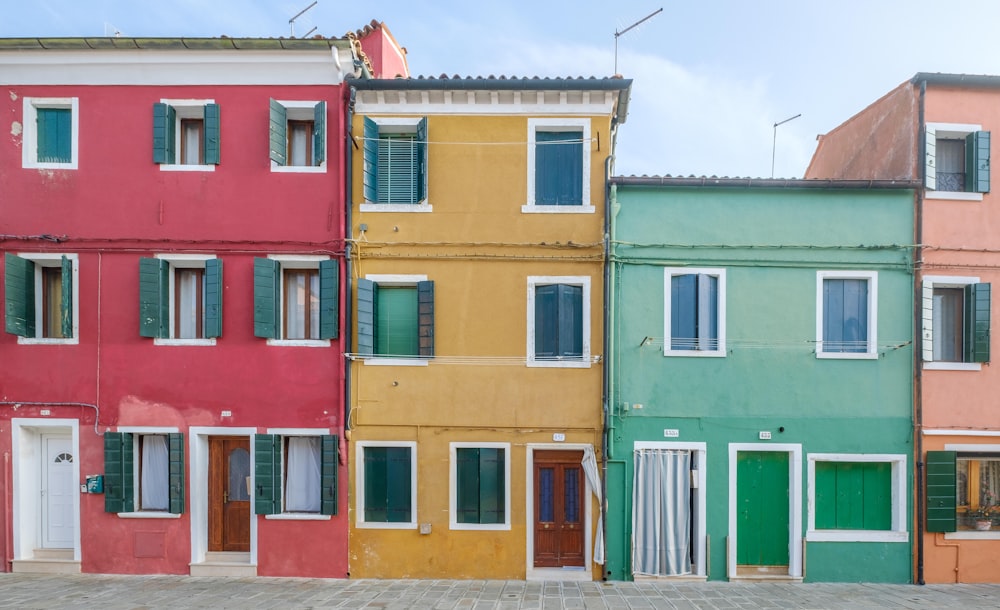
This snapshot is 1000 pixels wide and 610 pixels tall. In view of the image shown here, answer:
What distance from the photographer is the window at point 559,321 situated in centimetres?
1047

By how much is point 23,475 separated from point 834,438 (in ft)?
51.5

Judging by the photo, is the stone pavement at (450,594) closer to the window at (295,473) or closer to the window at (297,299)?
the window at (295,473)

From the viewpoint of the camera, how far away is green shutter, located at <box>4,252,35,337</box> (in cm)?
1016

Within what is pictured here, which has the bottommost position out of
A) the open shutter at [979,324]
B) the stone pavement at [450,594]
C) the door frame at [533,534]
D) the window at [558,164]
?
the stone pavement at [450,594]

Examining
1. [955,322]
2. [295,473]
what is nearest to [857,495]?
[955,322]

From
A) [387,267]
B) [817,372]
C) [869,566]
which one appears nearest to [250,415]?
[387,267]

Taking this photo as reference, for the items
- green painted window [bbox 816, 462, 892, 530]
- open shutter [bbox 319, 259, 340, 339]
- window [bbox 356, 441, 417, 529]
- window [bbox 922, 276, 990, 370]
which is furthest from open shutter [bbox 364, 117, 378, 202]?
window [bbox 922, 276, 990, 370]

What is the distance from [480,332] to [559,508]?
12.2 feet

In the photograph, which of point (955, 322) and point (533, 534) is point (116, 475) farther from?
point (955, 322)

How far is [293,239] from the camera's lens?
1054cm

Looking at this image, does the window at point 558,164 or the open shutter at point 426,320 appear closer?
the open shutter at point 426,320

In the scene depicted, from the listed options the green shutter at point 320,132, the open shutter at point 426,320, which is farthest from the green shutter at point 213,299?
the open shutter at point 426,320

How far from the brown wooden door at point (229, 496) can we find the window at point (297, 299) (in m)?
2.35

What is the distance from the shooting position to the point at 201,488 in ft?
34.3
